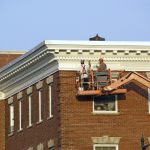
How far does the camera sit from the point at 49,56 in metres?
55.3

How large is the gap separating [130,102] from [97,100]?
187 cm

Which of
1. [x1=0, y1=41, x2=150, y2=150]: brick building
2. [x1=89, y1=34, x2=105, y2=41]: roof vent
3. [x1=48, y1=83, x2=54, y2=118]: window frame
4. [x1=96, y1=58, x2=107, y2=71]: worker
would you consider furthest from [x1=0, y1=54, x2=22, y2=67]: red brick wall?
[x1=96, y1=58, x2=107, y2=71]: worker

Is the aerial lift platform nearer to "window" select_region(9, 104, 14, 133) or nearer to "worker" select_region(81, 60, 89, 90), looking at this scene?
"worker" select_region(81, 60, 89, 90)

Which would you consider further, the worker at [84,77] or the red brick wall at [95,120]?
the worker at [84,77]

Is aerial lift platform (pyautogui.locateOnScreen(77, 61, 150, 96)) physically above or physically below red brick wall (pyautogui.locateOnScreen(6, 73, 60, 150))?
above

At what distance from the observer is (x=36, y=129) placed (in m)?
58.3

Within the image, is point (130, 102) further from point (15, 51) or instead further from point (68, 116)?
point (15, 51)

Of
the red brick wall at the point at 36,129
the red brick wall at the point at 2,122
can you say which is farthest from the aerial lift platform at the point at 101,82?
the red brick wall at the point at 2,122

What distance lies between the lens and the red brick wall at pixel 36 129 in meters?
55.2

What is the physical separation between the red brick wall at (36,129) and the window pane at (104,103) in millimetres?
2233

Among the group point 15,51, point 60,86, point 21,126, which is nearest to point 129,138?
point 60,86

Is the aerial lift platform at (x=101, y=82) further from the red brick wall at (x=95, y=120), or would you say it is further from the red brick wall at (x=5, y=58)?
the red brick wall at (x=5, y=58)

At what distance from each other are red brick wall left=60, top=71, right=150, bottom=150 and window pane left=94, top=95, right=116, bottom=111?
0.38 metres

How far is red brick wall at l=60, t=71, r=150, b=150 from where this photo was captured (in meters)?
54.2
